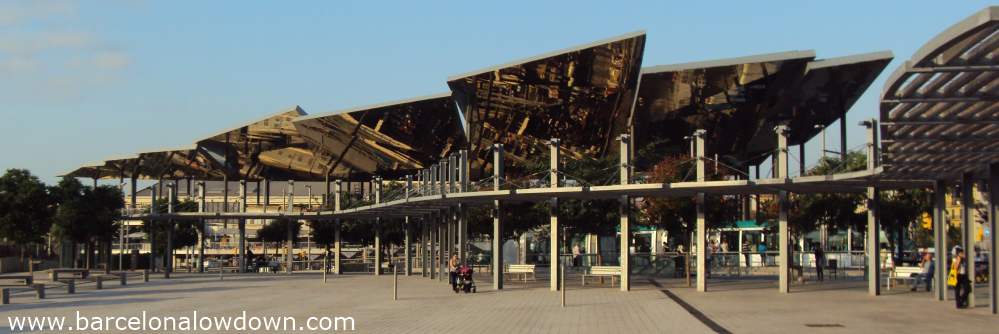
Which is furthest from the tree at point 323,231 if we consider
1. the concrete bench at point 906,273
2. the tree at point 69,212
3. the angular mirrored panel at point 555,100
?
the concrete bench at point 906,273

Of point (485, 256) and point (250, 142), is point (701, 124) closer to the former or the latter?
point (485, 256)

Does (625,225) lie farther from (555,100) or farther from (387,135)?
(387,135)

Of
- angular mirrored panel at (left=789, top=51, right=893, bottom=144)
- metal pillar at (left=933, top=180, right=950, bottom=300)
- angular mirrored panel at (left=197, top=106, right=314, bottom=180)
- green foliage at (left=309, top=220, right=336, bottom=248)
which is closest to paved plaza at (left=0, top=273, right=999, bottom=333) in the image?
metal pillar at (left=933, top=180, right=950, bottom=300)

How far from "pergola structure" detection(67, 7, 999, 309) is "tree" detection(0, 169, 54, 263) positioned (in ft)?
18.9

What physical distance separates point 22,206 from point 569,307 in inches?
1298

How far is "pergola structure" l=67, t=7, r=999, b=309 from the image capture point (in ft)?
77.5

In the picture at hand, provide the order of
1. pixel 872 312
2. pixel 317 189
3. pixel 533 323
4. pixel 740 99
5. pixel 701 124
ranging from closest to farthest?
pixel 533 323 → pixel 872 312 → pixel 740 99 → pixel 701 124 → pixel 317 189

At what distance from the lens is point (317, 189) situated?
4828 inches

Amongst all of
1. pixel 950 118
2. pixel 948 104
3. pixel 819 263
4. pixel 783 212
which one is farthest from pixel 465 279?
pixel 948 104

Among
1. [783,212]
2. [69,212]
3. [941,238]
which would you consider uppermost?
[69,212]

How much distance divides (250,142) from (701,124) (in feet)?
76.0

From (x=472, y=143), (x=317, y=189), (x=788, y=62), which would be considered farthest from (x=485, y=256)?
(x=317, y=189)

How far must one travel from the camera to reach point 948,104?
1570cm

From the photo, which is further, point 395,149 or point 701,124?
point 395,149
